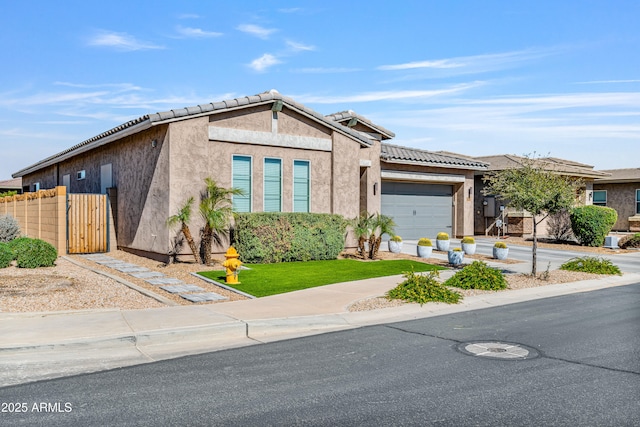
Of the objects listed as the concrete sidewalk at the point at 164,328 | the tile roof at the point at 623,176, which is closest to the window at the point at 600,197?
the tile roof at the point at 623,176

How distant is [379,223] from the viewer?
55.1 ft

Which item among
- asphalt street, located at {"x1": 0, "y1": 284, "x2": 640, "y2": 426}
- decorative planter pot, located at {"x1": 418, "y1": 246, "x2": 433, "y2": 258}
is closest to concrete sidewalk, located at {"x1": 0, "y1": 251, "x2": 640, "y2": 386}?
asphalt street, located at {"x1": 0, "y1": 284, "x2": 640, "y2": 426}

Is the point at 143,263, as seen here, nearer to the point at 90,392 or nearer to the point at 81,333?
the point at 81,333

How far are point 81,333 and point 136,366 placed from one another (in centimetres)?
149

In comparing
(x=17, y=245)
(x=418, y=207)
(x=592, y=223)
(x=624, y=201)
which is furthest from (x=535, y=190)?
(x=624, y=201)

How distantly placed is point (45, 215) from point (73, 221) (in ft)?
6.21

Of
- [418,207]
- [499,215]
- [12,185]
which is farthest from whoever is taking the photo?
[12,185]

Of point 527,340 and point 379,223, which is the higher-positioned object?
point 379,223

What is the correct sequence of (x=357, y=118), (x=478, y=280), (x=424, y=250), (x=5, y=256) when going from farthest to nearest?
(x=357, y=118) → (x=424, y=250) → (x=5, y=256) → (x=478, y=280)

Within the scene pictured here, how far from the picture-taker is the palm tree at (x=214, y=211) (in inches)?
568

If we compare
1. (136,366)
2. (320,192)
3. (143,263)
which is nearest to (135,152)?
(143,263)

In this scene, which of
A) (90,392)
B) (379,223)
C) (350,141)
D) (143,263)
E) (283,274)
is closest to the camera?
(90,392)

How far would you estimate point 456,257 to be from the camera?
1595 centimetres

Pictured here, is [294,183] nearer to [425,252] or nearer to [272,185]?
[272,185]
